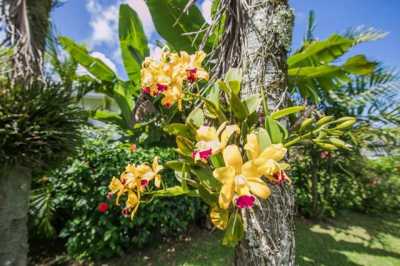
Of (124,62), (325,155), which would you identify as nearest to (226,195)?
(124,62)

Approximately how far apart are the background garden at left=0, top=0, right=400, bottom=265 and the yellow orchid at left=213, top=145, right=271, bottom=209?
177 millimetres

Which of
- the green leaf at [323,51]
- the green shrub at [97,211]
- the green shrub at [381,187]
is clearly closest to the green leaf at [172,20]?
the green leaf at [323,51]

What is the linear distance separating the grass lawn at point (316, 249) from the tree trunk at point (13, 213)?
0.90 metres

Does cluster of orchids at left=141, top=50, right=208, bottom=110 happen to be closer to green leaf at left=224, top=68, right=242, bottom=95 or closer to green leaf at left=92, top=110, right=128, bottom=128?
green leaf at left=224, top=68, right=242, bottom=95

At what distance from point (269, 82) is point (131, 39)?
323 centimetres

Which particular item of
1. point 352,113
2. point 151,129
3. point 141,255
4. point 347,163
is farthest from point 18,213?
point 347,163

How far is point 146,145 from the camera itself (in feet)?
10.9

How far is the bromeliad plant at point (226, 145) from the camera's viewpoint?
450 mm

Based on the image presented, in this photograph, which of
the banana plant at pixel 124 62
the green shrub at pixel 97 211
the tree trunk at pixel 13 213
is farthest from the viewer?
the banana plant at pixel 124 62

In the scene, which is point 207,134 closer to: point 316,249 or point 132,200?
point 132,200

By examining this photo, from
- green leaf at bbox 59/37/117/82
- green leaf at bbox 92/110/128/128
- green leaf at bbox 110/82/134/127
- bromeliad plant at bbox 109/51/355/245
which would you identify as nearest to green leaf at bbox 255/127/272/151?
bromeliad plant at bbox 109/51/355/245

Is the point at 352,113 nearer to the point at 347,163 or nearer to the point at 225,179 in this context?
the point at 347,163

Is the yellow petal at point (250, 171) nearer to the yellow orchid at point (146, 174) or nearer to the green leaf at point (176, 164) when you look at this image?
the green leaf at point (176, 164)

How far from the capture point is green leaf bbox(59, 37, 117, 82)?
3.07 m
